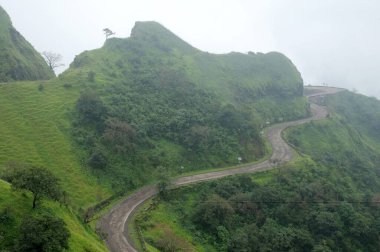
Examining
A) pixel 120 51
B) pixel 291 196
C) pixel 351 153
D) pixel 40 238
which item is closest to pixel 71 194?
pixel 40 238

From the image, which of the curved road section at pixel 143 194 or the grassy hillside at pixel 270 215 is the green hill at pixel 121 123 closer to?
the curved road section at pixel 143 194

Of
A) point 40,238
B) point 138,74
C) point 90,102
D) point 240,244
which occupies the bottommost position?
point 240,244

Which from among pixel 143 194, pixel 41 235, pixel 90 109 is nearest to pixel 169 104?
pixel 90 109

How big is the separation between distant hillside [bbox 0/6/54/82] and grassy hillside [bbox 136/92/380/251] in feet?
183

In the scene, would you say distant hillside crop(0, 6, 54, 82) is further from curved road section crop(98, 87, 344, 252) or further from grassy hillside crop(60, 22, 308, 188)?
curved road section crop(98, 87, 344, 252)

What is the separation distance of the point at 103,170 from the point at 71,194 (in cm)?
928

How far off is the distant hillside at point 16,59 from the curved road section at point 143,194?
48.3 m

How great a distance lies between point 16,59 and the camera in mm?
103062

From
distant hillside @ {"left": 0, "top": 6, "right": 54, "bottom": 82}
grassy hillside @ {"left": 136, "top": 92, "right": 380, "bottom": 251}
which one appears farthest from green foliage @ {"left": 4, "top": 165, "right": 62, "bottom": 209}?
distant hillside @ {"left": 0, "top": 6, "right": 54, "bottom": 82}

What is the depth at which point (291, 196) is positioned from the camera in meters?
71.7

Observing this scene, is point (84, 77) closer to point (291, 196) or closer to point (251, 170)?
point (251, 170)

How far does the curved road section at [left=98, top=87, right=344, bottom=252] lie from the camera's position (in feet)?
172

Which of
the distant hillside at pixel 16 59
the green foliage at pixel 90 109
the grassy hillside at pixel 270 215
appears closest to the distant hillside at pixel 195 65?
the distant hillside at pixel 16 59

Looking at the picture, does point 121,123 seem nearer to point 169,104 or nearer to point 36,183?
point 169,104
